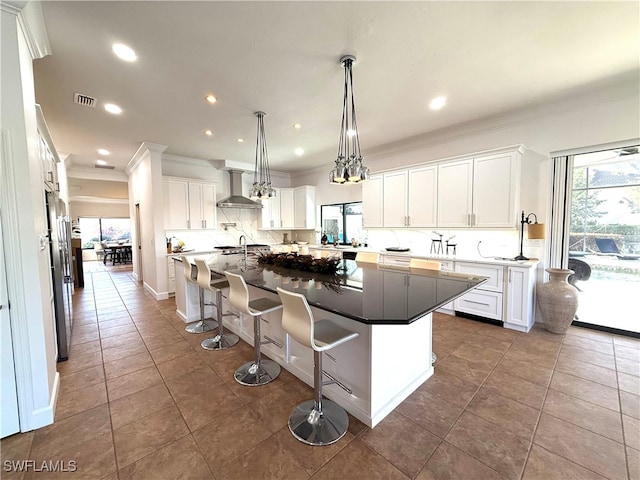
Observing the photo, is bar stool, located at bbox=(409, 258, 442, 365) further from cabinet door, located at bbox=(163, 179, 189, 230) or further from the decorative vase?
cabinet door, located at bbox=(163, 179, 189, 230)

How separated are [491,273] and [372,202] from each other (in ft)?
7.65

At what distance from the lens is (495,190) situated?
141 inches

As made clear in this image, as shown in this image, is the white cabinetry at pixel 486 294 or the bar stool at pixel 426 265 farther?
the white cabinetry at pixel 486 294

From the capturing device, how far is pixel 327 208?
6777mm

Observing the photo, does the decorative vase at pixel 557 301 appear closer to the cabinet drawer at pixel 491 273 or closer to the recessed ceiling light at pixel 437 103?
the cabinet drawer at pixel 491 273

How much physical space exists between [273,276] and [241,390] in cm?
102

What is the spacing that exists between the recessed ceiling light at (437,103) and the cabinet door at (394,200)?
129 cm

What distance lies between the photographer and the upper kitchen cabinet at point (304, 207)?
671 centimetres

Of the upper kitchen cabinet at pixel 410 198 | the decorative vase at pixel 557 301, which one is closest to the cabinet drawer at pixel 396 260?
the upper kitchen cabinet at pixel 410 198

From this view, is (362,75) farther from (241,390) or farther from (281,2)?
(241,390)

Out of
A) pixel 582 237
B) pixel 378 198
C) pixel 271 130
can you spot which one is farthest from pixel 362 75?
pixel 582 237

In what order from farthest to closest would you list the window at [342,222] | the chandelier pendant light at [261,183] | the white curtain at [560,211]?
the window at [342,222], the chandelier pendant light at [261,183], the white curtain at [560,211]

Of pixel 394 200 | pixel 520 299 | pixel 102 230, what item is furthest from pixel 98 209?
pixel 520 299

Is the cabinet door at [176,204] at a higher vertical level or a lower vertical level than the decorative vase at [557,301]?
higher
